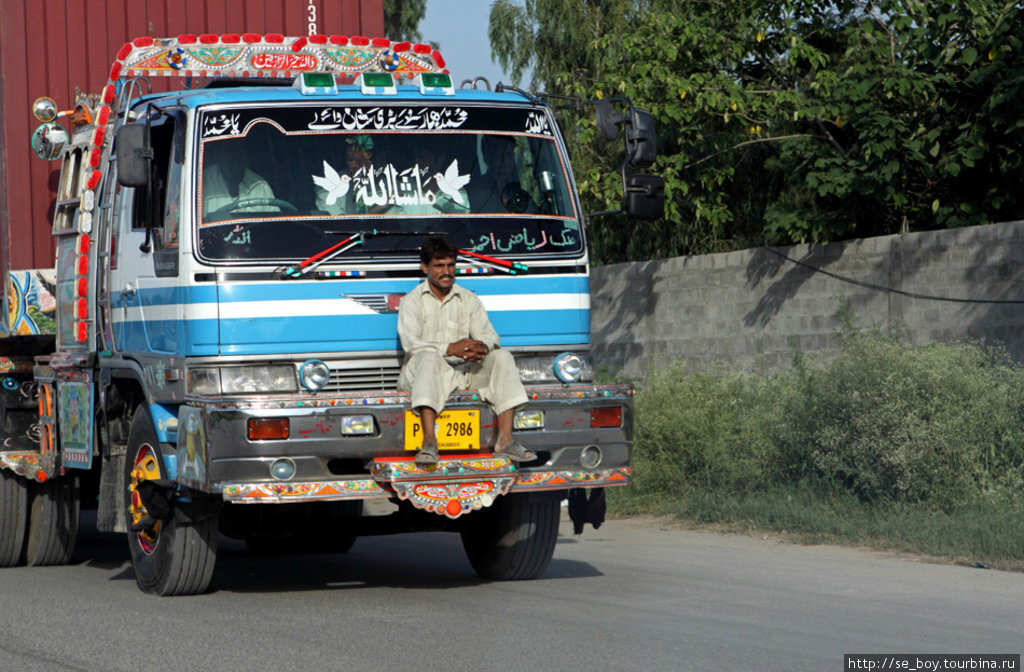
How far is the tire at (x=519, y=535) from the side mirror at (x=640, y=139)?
1974 millimetres

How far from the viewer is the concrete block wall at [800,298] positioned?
1216 centimetres

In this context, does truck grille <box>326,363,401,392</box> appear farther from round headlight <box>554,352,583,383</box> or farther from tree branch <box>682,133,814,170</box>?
tree branch <box>682,133,814,170</box>

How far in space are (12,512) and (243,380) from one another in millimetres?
3458

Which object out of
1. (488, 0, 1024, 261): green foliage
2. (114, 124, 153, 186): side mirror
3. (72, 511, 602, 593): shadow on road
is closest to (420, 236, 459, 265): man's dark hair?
(114, 124, 153, 186): side mirror

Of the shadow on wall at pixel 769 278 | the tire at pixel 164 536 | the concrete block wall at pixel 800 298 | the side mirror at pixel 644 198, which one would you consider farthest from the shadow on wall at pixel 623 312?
the tire at pixel 164 536

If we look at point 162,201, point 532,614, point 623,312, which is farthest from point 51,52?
point 623,312

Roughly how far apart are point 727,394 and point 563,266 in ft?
18.0

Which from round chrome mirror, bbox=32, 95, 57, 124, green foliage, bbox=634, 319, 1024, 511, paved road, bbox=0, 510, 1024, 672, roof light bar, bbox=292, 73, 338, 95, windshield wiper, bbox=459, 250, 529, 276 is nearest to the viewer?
paved road, bbox=0, 510, 1024, 672

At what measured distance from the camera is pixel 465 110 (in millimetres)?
7906

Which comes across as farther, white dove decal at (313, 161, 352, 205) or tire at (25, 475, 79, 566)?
tire at (25, 475, 79, 566)

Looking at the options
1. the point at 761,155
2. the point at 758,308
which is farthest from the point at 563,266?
the point at 761,155

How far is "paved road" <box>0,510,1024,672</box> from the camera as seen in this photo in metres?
6.01

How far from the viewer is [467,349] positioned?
7219 millimetres

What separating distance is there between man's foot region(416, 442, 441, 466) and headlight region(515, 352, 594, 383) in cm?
83
